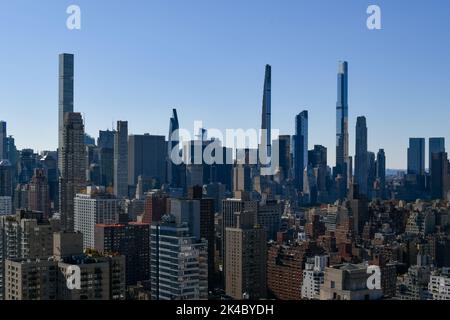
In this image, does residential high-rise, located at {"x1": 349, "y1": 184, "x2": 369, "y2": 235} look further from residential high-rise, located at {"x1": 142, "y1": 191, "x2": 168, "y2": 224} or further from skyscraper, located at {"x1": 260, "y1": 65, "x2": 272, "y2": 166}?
skyscraper, located at {"x1": 260, "y1": 65, "x2": 272, "y2": 166}

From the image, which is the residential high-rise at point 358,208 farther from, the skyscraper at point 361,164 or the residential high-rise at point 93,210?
the residential high-rise at point 93,210

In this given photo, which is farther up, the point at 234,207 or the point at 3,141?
the point at 3,141

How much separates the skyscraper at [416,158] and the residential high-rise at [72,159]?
280 inches

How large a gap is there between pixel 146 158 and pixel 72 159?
2637 millimetres

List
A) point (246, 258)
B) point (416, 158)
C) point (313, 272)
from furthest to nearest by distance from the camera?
point (416, 158)
point (246, 258)
point (313, 272)

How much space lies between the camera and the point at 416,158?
31.4 feet

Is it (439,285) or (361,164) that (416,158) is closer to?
(361,164)

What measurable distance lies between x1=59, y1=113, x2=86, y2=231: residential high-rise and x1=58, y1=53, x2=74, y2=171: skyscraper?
5.5 inches

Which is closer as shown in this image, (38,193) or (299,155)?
(299,155)

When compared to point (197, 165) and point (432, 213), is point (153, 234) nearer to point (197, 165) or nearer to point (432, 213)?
point (197, 165)

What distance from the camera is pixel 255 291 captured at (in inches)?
304

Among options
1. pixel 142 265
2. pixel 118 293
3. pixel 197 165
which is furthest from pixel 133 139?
pixel 118 293

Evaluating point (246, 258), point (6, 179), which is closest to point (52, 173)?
point (6, 179)

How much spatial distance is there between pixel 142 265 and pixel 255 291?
1.52 meters
